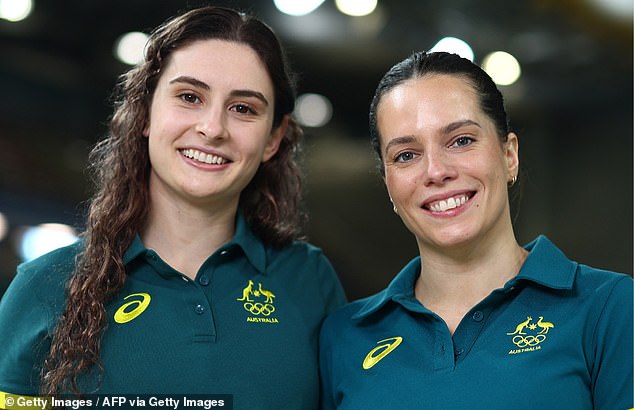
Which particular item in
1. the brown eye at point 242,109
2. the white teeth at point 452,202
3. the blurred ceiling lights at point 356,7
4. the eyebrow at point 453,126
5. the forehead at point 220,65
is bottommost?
the white teeth at point 452,202

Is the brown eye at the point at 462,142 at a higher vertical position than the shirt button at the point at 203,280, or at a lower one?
higher

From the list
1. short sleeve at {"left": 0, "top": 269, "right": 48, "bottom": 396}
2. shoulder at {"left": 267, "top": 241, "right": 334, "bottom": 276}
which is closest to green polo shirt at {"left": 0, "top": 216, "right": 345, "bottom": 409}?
short sleeve at {"left": 0, "top": 269, "right": 48, "bottom": 396}

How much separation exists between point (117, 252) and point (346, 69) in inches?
211

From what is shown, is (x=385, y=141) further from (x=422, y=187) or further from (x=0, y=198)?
(x=0, y=198)

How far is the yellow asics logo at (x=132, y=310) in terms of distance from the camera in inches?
84.4

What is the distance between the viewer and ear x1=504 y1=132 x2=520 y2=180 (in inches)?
87.1

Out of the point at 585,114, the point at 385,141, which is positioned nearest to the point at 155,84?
the point at 385,141

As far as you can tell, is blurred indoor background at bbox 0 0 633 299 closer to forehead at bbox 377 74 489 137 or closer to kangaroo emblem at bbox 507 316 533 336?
forehead at bbox 377 74 489 137

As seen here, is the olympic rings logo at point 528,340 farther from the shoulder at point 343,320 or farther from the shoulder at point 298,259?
the shoulder at point 298,259

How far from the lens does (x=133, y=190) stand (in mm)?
2396

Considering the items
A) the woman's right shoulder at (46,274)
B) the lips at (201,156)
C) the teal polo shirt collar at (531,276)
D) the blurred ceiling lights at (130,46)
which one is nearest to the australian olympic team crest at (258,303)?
the teal polo shirt collar at (531,276)

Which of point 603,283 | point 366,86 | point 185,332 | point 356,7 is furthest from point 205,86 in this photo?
point 366,86

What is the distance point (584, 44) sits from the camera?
6816 mm

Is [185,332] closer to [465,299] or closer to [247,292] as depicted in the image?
[247,292]
